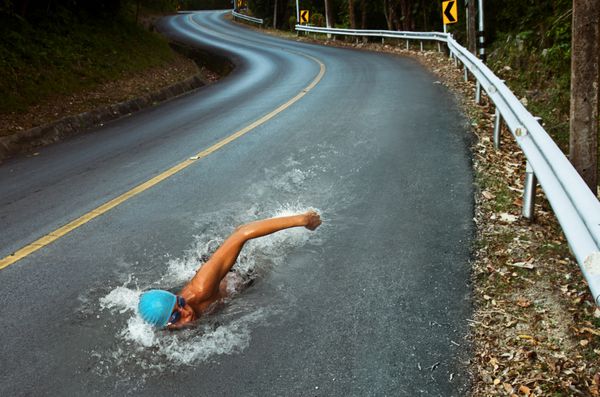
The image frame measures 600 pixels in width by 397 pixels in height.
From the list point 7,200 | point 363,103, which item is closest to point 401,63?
point 363,103

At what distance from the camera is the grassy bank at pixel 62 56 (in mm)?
12680

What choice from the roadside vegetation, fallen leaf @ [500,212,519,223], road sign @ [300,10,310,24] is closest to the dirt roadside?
the roadside vegetation

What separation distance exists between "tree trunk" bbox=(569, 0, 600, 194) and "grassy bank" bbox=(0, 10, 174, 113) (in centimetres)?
Result: 1053

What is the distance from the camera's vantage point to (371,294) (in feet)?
13.4

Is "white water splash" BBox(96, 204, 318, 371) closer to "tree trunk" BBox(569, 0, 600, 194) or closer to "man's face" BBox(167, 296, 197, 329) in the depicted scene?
"man's face" BBox(167, 296, 197, 329)

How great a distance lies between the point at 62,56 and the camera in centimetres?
1519

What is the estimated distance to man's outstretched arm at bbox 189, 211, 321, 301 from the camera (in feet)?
13.2

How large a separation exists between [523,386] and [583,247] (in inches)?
33.6

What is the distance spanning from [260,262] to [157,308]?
1311mm

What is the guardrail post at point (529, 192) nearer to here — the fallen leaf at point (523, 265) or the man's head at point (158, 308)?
the fallen leaf at point (523, 265)

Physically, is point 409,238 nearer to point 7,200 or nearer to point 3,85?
point 7,200

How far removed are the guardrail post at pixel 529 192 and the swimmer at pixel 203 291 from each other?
1999mm

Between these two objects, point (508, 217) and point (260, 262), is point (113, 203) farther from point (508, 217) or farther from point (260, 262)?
point (508, 217)

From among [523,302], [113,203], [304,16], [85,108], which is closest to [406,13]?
[304,16]
